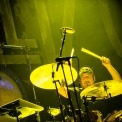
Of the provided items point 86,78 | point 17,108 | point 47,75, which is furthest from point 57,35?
point 17,108

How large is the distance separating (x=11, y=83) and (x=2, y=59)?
465 millimetres

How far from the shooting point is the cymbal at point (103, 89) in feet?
12.7

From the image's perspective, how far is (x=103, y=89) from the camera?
3.97 meters

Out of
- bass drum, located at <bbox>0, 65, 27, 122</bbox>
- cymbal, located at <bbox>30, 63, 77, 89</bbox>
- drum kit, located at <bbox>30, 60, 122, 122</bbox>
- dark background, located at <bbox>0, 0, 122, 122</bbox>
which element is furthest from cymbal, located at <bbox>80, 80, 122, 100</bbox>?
bass drum, located at <bbox>0, 65, 27, 122</bbox>

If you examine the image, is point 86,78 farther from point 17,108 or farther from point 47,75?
point 17,108

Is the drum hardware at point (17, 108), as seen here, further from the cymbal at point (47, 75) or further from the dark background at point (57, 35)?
the dark background at point (57, 35)

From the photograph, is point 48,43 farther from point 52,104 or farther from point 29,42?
point 52,104

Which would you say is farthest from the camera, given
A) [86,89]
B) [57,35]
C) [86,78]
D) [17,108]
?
[57,35]

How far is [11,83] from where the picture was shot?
503 centimetres

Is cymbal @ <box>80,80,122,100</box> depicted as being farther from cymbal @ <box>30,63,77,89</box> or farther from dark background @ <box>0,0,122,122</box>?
dark background @ <box>0,0,122,122</box>

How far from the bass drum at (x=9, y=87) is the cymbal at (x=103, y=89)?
4.70ft

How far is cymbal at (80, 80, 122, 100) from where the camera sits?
12.7 ft

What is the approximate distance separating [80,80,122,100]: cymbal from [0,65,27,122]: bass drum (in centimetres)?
143

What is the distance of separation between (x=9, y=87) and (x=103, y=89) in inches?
68.6
